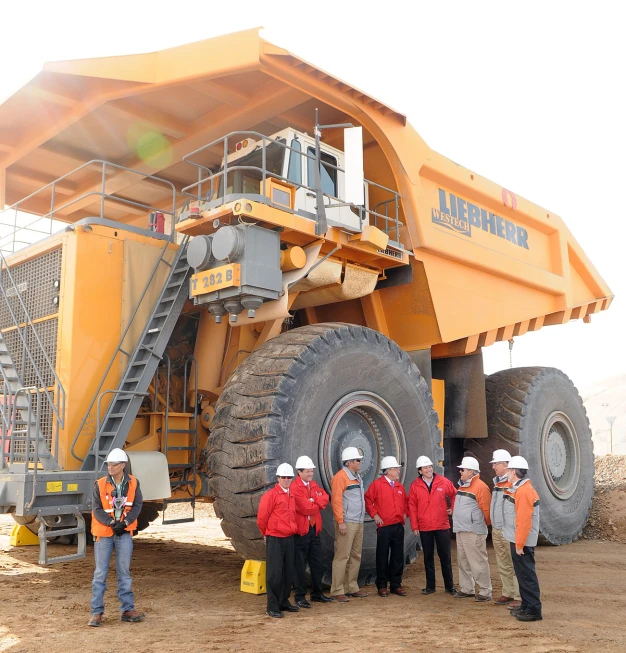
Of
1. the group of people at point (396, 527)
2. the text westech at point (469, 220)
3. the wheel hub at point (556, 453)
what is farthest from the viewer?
the wheel hub at point (556, 453)

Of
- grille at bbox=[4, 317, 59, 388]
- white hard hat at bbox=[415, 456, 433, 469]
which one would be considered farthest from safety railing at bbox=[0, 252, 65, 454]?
white hard hat at bbox=[415, 456, 433, 469]

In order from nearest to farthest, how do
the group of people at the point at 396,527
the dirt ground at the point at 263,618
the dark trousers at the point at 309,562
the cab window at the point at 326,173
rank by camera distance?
the dirt ground at the point at 263,618, the group of people at the point at 396,527, the dark trousers at the point at 309,562, the cab window at the point at 326,173

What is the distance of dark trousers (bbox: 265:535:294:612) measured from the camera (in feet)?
17.7

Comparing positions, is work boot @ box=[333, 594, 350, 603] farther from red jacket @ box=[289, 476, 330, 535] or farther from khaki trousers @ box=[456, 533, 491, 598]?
khaki trousers @ box=[456, 533, 491, 598]

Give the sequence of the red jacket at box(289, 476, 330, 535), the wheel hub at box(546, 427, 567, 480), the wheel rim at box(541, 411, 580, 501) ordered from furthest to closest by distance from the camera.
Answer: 1. the wheel hub at box(546, 427, 567, 480)
2. the wheel rim at box(541, 411, 580, 501)
3. the red jacket at box(289, 476, 330, 535)

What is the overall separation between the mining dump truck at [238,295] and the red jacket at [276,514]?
0.65ft

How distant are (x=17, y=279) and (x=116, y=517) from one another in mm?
3018

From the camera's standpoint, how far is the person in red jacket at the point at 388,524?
631 centimetres

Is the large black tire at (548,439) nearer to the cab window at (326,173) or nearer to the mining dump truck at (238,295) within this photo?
the mining dump truck at (238,295)

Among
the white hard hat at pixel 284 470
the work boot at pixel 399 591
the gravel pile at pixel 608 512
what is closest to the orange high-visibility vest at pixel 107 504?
the white hard hat at pixel 284 470

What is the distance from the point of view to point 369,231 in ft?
22.6

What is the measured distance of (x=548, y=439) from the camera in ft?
32.8

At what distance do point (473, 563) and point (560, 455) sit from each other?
177 inches

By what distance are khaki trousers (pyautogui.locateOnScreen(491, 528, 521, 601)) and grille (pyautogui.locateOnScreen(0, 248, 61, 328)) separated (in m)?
4.31
